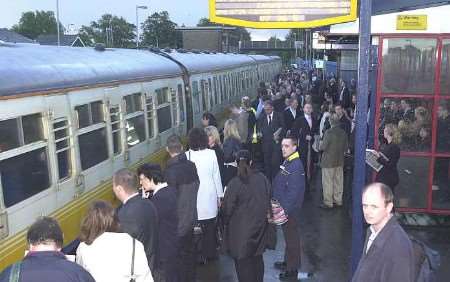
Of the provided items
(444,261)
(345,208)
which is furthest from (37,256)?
(345,208)

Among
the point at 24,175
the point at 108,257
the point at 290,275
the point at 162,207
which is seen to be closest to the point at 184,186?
the point at 162,207

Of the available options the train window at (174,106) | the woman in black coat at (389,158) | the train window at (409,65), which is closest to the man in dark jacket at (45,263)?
the woman in black coat at (389,158)

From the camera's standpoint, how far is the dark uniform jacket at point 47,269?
10.6ft

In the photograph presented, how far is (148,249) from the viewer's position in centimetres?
469

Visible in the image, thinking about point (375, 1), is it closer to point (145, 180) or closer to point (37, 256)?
point (145, 180)

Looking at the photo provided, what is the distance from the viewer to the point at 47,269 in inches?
128

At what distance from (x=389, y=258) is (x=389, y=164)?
4.45 metres

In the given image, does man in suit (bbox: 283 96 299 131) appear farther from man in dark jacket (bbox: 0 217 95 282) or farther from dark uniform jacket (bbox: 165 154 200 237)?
man in dark jacket (bbox: 0 217 95 282)

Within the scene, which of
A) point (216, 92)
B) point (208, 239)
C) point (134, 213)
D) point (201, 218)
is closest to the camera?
point (134, 213)

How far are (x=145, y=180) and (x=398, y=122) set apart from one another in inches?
197

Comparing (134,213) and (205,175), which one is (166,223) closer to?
(134,213)

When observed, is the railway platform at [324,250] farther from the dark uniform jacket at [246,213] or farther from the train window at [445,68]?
the train window at [445,68]

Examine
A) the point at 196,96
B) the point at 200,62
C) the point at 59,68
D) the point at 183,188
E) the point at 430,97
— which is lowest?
the point at 183,188

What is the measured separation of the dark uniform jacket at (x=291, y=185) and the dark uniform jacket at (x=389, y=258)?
8.57 ft
